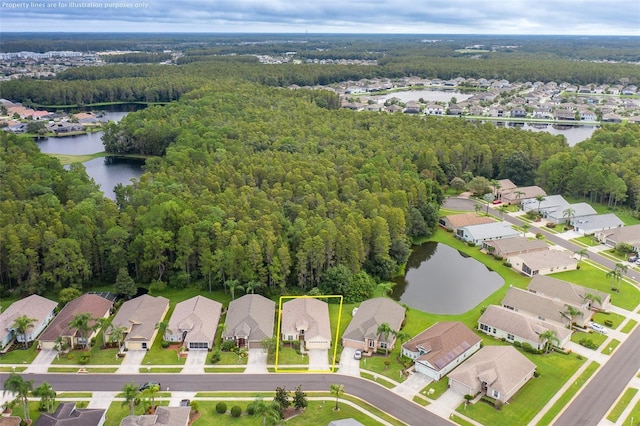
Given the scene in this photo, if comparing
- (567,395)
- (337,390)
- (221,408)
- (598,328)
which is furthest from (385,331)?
→ (598,328)

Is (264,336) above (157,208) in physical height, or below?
below

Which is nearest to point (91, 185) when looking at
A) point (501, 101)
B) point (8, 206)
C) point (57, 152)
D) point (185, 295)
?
point (8, 206)

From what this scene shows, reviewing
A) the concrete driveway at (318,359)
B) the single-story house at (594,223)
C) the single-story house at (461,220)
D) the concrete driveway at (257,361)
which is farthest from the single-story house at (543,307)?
the concrete driveway at (257,361)

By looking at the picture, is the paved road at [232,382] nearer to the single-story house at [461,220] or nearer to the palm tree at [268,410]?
the palm tree at [268,410]

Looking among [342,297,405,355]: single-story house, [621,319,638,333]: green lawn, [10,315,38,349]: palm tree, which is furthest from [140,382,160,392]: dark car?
[621,319,638,333]: green lawn

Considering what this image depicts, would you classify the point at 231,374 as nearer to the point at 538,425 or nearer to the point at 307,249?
the point at 307,249

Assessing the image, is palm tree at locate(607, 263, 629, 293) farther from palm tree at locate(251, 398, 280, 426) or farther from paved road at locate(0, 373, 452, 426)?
palm tree at locate(251, 398, 280, 426)
